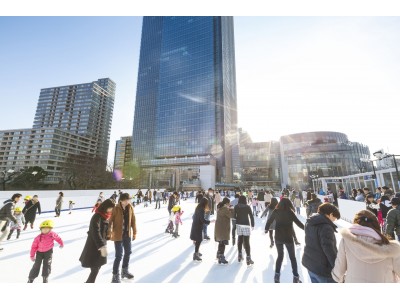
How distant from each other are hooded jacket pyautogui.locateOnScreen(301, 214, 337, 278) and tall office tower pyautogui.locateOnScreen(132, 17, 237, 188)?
77.3 m

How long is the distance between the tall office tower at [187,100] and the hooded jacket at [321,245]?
77.3 meters

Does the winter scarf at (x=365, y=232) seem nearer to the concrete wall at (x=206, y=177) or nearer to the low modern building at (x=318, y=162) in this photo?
the low modern building at (x=318, y=162)

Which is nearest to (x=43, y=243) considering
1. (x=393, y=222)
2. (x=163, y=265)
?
(x=163, y=265)

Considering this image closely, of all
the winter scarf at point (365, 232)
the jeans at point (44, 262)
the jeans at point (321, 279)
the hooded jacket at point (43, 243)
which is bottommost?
the jeans at point (44, 262)

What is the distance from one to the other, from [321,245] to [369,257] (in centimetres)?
63

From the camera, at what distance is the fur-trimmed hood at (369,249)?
6.11 feet

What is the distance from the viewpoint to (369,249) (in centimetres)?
188

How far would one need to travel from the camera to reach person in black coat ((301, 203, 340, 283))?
96.4 inches

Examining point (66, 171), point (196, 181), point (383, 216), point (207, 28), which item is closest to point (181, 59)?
point (207, 28)

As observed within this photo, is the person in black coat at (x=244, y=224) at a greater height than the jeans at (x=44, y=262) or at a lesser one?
greater

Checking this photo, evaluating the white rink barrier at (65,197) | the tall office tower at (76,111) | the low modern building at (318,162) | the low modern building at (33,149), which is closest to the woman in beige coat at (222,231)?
the white rink barrier at (65,197)

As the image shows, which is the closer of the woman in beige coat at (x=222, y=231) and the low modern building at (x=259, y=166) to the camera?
the woman in beige coat at (x=222, y=231)

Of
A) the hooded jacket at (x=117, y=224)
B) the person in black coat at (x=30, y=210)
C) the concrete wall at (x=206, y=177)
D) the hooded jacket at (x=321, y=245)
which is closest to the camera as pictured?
the hooded jacket at (x=321, y=245)

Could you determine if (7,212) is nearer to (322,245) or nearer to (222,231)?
(222,231)
